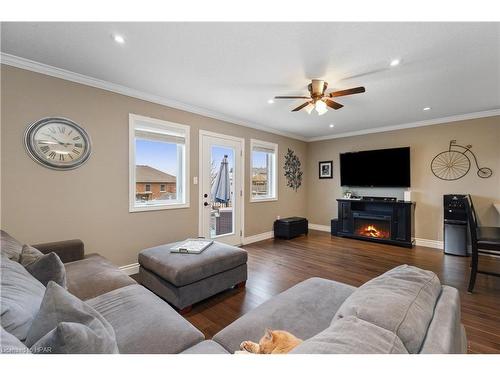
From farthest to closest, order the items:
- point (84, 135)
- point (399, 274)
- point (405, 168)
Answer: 1. point (405, 168)
2. point (84, 135)
3. point (399, 274)

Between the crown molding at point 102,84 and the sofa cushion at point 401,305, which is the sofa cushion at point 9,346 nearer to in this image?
the sofa cushion at point 401,305

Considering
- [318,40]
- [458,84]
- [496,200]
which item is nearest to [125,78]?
[318,40]

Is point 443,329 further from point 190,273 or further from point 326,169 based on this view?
point 326,169

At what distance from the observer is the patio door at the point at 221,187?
12.4 feet

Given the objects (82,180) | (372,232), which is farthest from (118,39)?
(372,232)

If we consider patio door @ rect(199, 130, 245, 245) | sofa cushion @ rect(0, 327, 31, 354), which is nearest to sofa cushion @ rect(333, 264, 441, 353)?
sofa cushion @ rect(0, 327, 31, 354)

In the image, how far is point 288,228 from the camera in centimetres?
477

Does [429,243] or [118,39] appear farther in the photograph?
[429,243]

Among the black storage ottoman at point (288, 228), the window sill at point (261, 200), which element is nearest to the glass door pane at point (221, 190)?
the window sill at point (261, 200)

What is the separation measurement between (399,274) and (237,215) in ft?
11.3

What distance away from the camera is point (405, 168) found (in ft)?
14.8

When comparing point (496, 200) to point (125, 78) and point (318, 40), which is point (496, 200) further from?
point (125, 78)

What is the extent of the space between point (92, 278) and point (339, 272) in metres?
2.82

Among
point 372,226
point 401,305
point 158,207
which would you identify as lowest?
point 372,226
